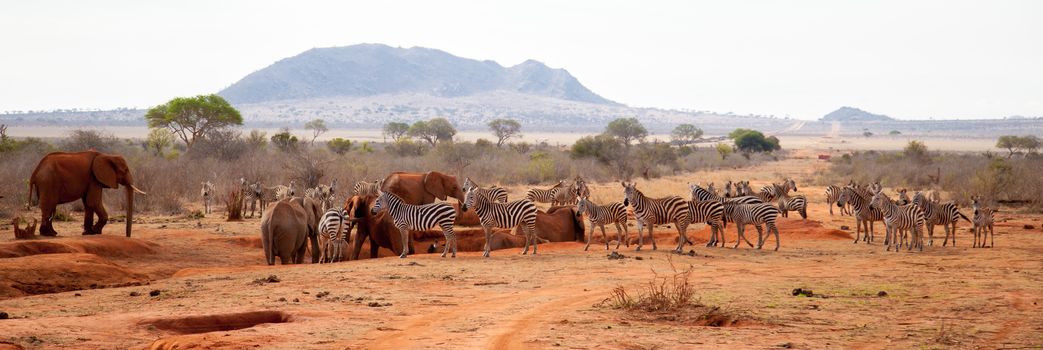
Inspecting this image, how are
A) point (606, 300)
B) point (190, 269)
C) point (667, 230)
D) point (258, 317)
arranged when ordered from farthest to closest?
point (667, 230)
point (190, 269)
point (606, 300)
point (258, 317)

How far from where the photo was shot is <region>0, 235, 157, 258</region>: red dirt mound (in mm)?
15578

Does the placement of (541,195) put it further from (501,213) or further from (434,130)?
(434,130)

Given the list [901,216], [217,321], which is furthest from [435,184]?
[217,321]

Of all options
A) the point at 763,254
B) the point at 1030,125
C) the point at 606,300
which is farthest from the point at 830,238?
the point at 1030,125

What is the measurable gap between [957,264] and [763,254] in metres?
3.25

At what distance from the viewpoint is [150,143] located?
59.6 m

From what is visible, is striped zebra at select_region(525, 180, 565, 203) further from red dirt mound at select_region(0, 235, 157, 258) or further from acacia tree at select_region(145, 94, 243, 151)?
acacia tree at select_region(145, 94, 243, 151)

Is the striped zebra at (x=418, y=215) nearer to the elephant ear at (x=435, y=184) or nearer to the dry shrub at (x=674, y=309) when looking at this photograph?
the elephant ear at (x=435, y=184)

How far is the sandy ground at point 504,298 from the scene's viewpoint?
31.9ft

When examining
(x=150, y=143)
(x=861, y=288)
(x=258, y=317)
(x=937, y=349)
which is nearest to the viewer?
(x=937, y=349)

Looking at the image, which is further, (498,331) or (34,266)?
(34,266)

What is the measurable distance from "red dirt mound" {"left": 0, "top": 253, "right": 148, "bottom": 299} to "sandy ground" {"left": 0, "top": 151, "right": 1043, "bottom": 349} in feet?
0.09

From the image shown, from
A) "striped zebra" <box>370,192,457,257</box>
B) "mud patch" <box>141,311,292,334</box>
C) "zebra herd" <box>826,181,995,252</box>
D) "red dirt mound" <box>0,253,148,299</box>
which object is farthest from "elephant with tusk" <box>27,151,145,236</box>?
"zebra herd" <box>826,181,995,252</box>

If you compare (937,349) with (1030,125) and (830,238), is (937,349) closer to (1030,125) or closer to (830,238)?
(830,238)
